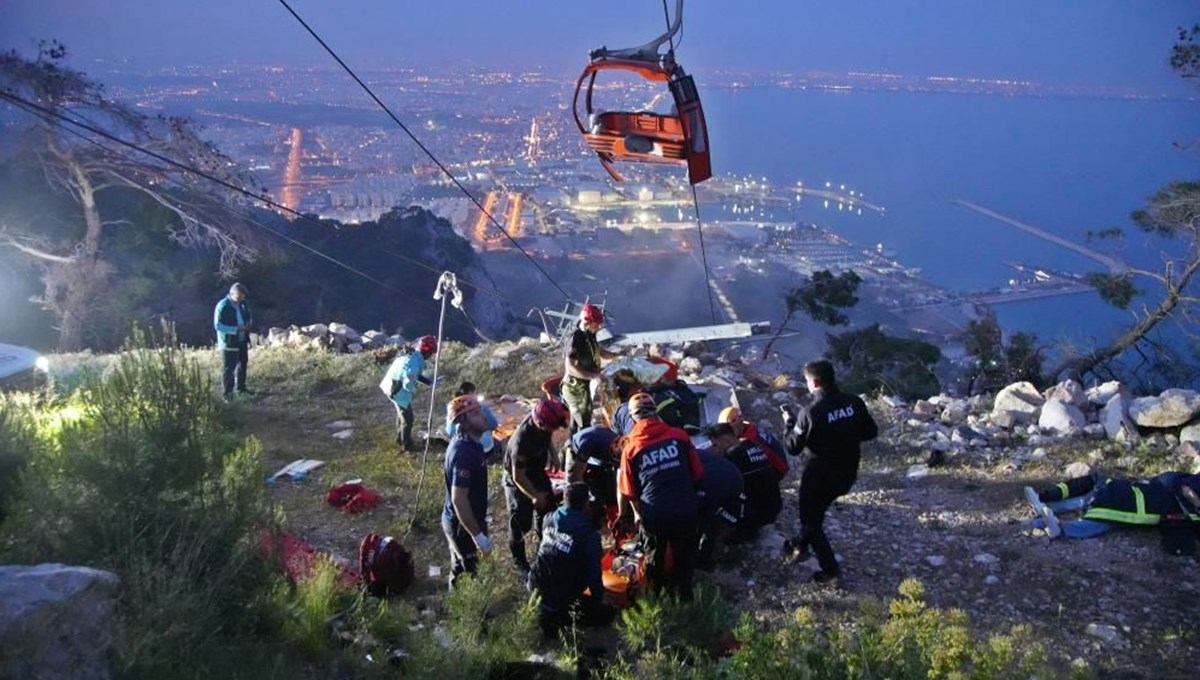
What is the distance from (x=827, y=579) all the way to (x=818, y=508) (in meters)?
0.61

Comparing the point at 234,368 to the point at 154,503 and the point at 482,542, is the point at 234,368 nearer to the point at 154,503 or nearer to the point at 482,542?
the point at 154,503

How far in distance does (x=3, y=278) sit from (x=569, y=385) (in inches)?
790

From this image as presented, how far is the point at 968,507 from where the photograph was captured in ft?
24.2

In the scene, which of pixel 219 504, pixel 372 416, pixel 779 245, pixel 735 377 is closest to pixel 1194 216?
pixel 735 377

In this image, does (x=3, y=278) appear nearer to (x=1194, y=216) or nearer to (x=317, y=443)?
(x=317, y=443)

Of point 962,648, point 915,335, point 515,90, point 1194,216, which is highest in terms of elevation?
point 515,90

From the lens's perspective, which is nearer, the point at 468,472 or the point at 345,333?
the point at 468,472

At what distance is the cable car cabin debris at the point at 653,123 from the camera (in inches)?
275

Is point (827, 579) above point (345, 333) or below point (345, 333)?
above

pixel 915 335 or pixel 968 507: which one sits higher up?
pixel 968 507

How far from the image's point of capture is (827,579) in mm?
6012

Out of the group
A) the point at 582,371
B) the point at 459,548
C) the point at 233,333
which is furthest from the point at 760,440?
the point at 233,333

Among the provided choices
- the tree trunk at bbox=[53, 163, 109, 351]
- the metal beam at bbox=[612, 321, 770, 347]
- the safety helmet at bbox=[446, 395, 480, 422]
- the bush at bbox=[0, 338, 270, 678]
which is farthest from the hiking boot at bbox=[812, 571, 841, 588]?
the tree trunk at bbox=[53, 163, 109, 351]

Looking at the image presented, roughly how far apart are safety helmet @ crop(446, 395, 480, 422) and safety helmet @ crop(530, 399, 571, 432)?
1.44ft
